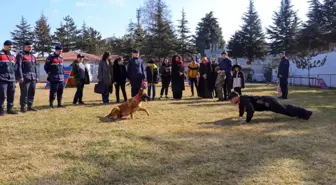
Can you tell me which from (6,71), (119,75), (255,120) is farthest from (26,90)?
(255,120)

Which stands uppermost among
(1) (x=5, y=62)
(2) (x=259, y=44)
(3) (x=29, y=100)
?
(2) (x=259, y=44)

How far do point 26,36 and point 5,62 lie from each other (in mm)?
59327

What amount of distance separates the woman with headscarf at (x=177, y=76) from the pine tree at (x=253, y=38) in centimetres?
4543

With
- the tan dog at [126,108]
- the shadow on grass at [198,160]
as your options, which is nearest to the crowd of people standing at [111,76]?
the tan dog at [126,108]

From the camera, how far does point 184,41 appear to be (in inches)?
2136

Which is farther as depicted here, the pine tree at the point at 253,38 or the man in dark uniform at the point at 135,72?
the pine tree at the point at 253,38

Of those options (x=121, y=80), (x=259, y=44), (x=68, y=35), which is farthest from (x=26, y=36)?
(x=121, y=80)

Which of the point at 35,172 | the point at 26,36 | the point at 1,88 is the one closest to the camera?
the point at 35,172

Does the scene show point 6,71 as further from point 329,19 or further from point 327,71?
point 329,19

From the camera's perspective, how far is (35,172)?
14.8ft

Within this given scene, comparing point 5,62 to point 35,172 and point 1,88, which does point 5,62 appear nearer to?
point 1,88

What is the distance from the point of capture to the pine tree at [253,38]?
56406mm

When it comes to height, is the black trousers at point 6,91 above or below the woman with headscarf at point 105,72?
below

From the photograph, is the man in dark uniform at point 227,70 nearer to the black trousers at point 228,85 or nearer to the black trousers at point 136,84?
the black trousers at point 228,85
